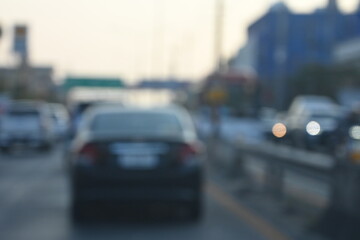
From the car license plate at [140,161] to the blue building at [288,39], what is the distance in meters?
30.6

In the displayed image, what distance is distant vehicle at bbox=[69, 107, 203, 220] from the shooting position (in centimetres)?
1187

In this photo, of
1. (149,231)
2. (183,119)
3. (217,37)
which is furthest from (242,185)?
(217,37)

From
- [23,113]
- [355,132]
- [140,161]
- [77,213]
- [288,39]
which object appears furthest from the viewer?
[288,39]

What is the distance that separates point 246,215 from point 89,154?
293 centimetres

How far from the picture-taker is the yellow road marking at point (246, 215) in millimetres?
11466

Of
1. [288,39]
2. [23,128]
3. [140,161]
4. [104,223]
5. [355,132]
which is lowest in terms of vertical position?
[23,128]

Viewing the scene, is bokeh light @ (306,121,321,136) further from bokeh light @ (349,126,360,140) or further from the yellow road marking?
bokeh light @ (349,126,360,140)

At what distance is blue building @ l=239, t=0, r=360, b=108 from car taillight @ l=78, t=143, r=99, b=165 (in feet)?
101

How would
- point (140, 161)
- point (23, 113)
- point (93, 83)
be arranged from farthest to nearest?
point (93, 83) < point (23, 113) < point (140, 161)

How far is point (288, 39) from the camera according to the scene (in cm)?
6131

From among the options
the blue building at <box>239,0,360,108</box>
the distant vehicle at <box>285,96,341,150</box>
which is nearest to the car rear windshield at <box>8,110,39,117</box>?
the distant vehicle at <box>285,96,341,150</box>

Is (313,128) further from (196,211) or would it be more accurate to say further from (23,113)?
(196,211)

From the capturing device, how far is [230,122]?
151 feet

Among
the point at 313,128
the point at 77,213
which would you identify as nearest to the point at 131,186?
the point at 77,213
